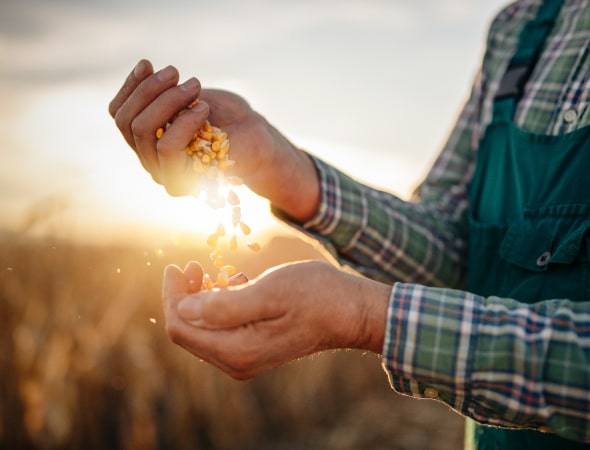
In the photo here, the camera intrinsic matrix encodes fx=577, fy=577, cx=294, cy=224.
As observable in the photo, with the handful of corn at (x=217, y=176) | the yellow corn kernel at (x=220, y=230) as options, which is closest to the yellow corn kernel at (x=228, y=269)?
the handful of corn at (x=217, y=176)

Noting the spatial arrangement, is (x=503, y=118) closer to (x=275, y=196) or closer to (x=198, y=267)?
(x=275, y=196)

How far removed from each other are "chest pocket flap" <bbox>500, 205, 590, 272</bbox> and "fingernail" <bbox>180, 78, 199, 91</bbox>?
1042 mm

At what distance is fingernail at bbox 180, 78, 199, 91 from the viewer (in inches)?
62.9

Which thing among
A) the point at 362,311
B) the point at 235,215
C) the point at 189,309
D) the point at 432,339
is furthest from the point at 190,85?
the point at 432,339

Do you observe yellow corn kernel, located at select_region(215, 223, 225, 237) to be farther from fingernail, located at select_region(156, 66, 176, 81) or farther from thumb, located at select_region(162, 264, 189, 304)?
fingernail, located at select_region(156, 66, 176, 81)

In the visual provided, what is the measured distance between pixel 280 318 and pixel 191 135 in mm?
616

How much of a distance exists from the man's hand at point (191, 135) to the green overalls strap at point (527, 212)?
62 cm

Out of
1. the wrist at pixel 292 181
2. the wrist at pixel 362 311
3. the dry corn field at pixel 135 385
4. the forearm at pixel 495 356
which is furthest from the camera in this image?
the dry corn field at pixel 135 385

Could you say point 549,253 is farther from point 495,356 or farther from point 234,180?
point 234,180

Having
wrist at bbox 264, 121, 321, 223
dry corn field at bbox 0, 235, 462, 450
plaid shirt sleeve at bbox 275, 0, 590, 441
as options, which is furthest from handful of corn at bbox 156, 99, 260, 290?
dry corn field at bbox 0, 235, 462, 450

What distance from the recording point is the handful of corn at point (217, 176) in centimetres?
170

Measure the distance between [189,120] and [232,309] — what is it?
0.60 m

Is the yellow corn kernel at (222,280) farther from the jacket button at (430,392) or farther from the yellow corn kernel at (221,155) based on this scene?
the jacket button at (430,392)

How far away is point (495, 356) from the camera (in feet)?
4.18
